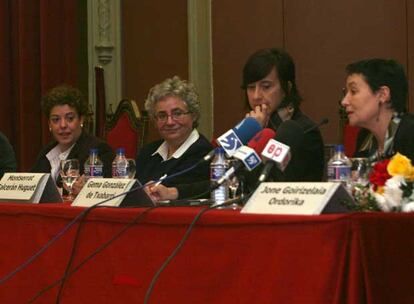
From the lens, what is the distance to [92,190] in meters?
3.08

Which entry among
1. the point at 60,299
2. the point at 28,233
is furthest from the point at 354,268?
the point at 28,233

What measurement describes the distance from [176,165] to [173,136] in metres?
0.14

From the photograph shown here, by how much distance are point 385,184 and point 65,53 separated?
456 cm

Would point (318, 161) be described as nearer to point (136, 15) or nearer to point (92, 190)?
point (92, 190)

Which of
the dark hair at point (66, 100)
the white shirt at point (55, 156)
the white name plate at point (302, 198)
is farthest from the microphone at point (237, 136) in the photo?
the dark hair at point (66, 100)

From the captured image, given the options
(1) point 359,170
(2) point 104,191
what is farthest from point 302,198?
(2) point 104,191

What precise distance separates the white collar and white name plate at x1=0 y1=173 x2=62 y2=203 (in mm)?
776

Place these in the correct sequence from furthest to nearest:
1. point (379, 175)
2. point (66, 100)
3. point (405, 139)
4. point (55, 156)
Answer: point (66, 100) → point (55, 156) → point (405, 139) → point (379, 175)

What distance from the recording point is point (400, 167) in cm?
232

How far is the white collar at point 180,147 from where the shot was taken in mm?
4102

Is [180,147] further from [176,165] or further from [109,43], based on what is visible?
[109,43]

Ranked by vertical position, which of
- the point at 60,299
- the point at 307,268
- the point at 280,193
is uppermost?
the point at 280,193

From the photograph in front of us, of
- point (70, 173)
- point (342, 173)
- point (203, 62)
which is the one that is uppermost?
point (203, 62)

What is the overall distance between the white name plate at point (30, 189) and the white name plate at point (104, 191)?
0.34 metres
